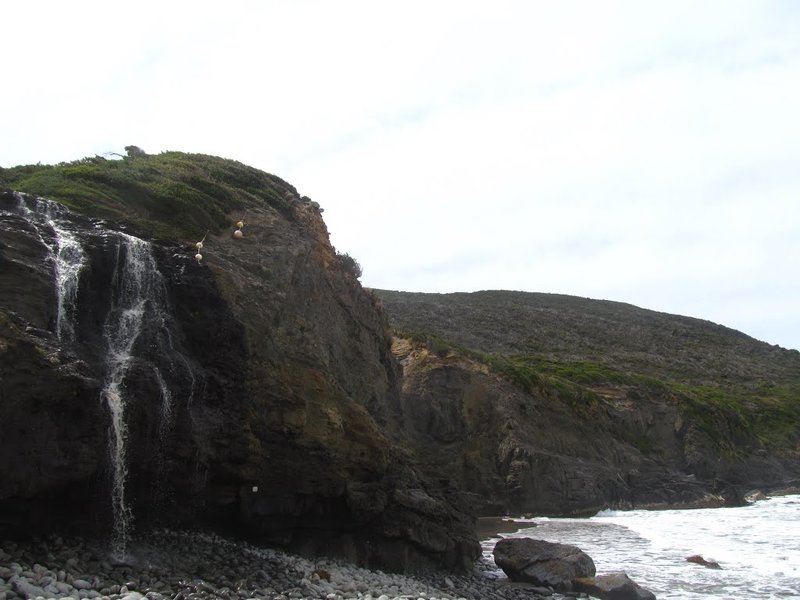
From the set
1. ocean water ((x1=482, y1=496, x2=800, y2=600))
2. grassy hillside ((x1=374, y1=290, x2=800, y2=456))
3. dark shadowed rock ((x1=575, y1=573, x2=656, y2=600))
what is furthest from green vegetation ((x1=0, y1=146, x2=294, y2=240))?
grassy hillside ((x1=374, y1=290, x2=800, y2=456))

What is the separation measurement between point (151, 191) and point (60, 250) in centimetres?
644

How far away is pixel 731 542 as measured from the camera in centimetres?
2348

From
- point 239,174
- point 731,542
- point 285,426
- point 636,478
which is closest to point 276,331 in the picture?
point 285,426

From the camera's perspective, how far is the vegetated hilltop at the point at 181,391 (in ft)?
38.0

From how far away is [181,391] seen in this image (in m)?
14.0

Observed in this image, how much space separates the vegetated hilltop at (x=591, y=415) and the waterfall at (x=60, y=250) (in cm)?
1263

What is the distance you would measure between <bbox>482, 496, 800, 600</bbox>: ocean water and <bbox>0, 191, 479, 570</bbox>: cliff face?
16.6ft

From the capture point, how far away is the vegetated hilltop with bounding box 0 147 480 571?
38.0 ft

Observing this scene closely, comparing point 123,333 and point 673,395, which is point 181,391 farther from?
point 673,395

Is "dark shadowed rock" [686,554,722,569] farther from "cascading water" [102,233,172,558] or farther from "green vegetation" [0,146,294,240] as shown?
"green vegetation" [0,146,294,240]

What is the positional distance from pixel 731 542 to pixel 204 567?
60.6ft

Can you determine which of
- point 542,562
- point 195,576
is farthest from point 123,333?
point 542,562

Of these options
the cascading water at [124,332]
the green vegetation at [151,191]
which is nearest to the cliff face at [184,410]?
the cascading water at [124,332]

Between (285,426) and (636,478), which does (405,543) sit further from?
(636,478)
